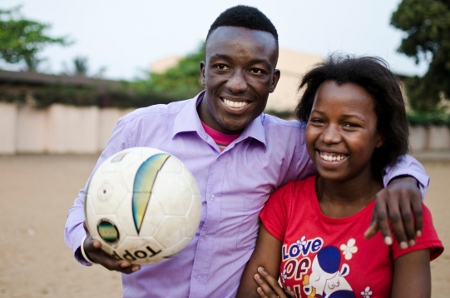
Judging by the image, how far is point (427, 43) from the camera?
69.0 ft

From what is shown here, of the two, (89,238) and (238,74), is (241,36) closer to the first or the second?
(238,74)

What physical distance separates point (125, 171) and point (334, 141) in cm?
107

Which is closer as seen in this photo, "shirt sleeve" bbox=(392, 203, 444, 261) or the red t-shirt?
"shirt sleeve" bbox=(392, 203, 444, 261)

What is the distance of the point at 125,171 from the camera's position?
7.42 feet

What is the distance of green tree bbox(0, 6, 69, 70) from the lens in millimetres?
24375

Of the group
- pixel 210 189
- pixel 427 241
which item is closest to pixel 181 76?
pixel 210 189

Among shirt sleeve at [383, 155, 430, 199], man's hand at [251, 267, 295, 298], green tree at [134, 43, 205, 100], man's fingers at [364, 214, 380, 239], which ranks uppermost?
shirt sleeve at [383, 155, 430, 199]

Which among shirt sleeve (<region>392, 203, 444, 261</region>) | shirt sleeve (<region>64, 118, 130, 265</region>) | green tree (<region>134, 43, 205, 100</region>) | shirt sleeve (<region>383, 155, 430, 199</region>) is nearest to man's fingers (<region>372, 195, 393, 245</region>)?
shirt sleeve (<region>392, 203, 444, 261</region>)

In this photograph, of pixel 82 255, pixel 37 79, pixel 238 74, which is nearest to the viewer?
pixel 82 255

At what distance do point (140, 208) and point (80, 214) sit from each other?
0.73 m

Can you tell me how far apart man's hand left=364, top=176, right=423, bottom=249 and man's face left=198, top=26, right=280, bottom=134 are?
1024 millimetres

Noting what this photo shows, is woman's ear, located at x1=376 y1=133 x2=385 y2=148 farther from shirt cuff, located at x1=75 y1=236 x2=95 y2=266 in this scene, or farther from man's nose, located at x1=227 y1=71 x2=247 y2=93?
shirt cuff, located at x1=75 y1=236 x2=95 y2=266

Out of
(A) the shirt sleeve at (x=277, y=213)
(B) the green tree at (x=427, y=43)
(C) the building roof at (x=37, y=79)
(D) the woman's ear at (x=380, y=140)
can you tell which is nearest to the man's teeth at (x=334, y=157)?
(D) the woman's ear at (x=380, y=140)

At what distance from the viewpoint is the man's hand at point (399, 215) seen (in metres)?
1.99
